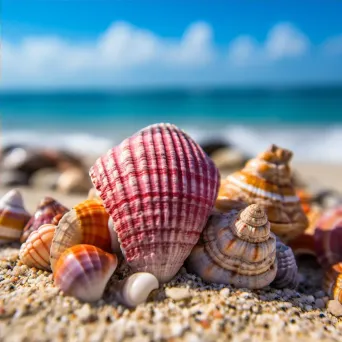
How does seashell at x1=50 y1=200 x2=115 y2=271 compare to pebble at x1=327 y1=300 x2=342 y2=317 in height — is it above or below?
above

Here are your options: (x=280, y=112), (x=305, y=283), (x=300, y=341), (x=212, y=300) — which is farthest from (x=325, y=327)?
(x=280, y=112)

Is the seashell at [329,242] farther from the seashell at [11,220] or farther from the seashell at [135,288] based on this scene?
the seashell at [11,220]

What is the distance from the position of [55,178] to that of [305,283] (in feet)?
17.7

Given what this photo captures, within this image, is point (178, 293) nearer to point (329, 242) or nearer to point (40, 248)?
point (40, 248)

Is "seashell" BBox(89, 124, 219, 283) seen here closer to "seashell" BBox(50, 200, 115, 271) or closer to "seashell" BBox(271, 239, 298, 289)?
"seashell" BBox(50, 200, 115, 271)

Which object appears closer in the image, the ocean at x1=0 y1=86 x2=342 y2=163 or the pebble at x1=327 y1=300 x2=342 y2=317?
the pebble at x1=327 y1=300 x2=342 y2=317

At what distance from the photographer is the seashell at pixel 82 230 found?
2.57 metres

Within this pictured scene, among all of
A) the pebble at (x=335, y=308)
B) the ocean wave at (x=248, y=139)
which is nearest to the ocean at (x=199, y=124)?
the ocean wave at (x=248, y=139)

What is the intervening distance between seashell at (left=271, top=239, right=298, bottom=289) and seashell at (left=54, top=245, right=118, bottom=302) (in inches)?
47.6

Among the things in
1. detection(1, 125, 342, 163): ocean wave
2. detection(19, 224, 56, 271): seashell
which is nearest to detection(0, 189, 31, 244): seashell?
detection(19, 224, 56, 271): seashell

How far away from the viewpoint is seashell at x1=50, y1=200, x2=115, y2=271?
8.43 ft

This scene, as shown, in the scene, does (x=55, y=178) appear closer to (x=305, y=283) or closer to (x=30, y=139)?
(x=305, y=283)

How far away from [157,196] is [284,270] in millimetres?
1076

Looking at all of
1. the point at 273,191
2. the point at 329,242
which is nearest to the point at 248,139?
the point at 329,242
